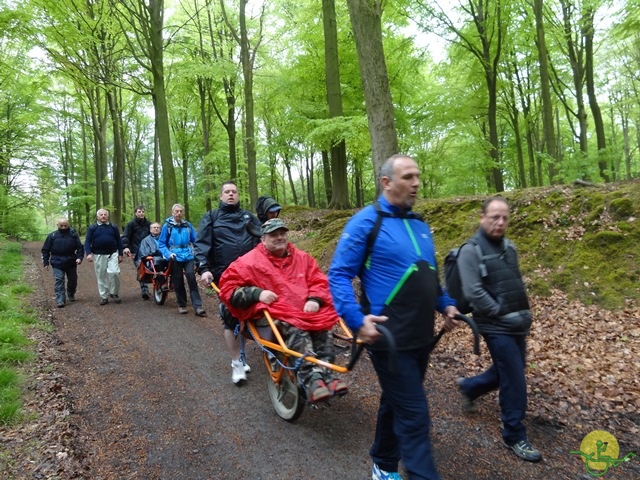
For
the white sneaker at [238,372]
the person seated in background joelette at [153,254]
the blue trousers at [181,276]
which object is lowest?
the white sneaker at [238,372]

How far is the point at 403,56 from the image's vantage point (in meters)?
14.9

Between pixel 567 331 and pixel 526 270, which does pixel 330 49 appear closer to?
pixel 526 270

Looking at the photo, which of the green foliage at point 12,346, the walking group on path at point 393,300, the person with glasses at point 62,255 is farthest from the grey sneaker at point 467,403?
the person with glasses at point 62,255

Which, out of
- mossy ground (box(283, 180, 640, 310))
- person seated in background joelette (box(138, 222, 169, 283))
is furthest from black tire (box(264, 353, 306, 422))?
person seated in background joelette (box(138, 222, 169, 283))

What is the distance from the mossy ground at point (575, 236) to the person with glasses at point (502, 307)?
316cm

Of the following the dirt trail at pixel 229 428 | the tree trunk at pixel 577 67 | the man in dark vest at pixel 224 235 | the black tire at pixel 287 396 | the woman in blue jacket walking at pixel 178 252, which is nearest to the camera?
the dirt trail at pixel 229 428

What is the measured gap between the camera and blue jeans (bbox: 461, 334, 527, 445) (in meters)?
3.30

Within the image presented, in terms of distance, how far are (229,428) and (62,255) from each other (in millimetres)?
7576

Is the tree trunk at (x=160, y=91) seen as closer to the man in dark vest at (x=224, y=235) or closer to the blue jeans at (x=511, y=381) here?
the man in dark vest at (x=224, y=235)

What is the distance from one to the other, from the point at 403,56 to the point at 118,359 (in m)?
13.8

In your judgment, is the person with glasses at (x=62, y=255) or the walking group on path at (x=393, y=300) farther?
the person with glasses at (x=62, y=255)

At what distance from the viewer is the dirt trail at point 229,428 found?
3.20 meters

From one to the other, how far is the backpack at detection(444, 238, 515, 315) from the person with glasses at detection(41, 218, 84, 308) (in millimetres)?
8703

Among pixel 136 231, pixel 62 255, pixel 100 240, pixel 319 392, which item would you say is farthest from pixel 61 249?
pixel 319 392
